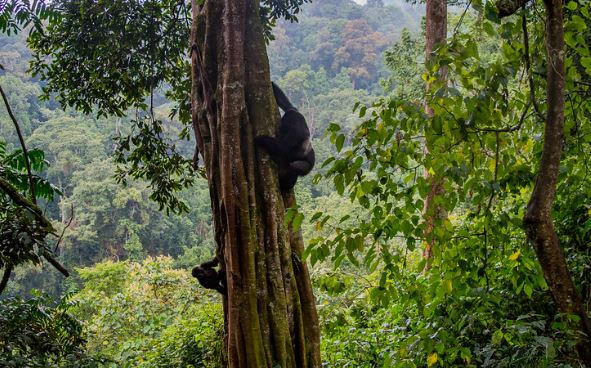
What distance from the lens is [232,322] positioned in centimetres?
232

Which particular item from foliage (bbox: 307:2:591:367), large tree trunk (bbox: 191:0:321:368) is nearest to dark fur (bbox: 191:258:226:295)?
large tree trunk (bbox: 191:0:321:368)

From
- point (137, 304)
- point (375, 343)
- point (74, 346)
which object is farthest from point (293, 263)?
point (137, 304)

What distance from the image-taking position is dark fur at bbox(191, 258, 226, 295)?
270 centimetres

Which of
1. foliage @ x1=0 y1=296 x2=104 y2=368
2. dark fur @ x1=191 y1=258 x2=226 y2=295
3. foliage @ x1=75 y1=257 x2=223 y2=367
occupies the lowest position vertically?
foliage @ x1=75 y1=257 x2=223 y2=367

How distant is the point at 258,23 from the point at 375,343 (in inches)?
103

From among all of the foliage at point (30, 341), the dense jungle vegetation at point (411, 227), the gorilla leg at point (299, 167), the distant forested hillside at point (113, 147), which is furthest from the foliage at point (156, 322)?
the distant forested hillside at point (113, 147)

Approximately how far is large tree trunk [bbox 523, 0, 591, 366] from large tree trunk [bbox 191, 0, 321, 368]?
1.15 m

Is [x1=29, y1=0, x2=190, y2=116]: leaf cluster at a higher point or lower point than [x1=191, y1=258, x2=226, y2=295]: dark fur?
higher

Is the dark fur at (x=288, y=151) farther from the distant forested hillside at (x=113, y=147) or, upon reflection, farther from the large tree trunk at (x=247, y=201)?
the distant forested hillside at (x=113, y=147)

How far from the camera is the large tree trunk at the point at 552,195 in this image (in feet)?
5.28

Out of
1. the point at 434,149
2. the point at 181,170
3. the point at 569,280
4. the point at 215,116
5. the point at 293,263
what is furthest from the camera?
the point at 181,170

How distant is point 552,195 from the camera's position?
1.62 m

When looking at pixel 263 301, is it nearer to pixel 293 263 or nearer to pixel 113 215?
pixel 293 263

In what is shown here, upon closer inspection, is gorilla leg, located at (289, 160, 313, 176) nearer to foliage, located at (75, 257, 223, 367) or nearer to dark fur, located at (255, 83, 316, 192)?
dark fur, located at (255, 83, 316, 192)
